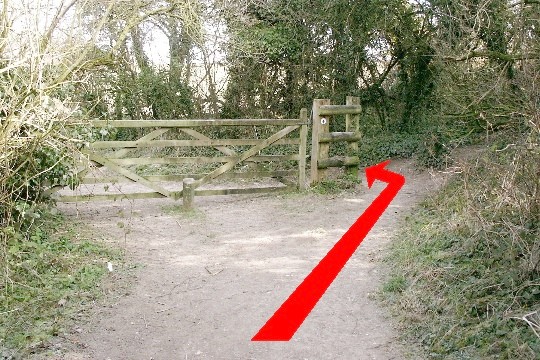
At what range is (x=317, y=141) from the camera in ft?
36.8

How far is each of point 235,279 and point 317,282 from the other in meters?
1.00

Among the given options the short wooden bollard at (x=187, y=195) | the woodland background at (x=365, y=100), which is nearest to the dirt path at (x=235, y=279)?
the short wooden bollard at (x=187, y=195)

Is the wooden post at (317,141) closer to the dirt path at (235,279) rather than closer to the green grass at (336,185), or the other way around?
the green grass at (336,185)

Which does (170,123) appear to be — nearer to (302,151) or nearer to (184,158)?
(184,158)

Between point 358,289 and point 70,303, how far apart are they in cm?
313

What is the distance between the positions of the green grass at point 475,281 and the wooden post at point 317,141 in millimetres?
4239

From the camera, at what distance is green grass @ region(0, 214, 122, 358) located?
5.11m

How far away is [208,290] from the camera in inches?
256

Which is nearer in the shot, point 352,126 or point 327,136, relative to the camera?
point 327,136

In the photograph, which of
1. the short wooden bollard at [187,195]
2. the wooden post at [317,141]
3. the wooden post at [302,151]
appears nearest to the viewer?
the short wooden bollard at [187,195]

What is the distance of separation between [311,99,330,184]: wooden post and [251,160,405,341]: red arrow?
1346 millimetres

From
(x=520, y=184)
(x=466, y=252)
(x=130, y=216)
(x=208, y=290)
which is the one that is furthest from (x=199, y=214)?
(x=520, y=184)

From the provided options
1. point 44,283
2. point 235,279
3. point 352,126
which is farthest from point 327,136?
point 44,283

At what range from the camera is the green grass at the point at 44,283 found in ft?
16.8
